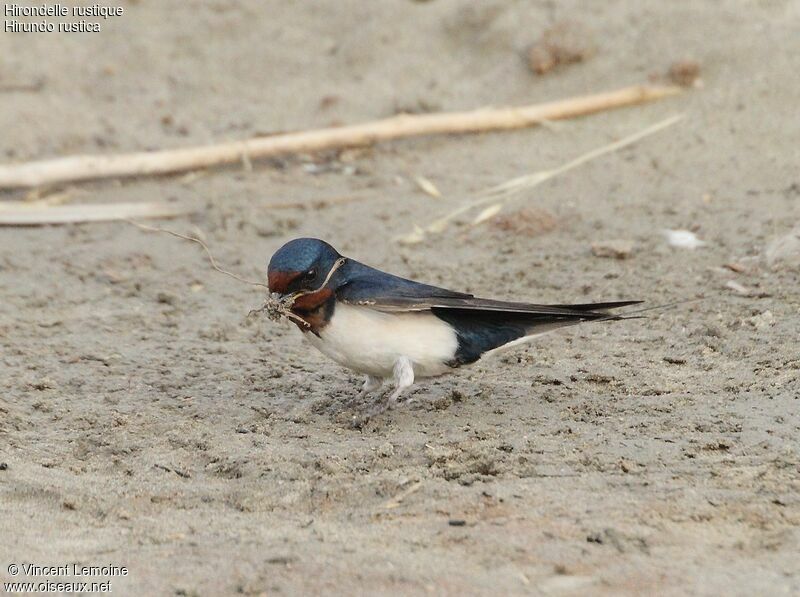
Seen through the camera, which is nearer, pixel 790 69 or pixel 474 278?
pixel 474 278

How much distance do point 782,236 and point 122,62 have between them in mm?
4936

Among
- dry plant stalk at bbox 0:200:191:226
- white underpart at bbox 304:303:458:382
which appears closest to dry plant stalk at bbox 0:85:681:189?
dry plant stalk at bbox 0:200:191:226

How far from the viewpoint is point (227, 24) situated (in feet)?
28.8

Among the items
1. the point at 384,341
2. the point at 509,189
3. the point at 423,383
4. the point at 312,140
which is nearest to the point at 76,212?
the point at 312,140

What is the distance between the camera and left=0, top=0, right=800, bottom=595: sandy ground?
3.06 metres

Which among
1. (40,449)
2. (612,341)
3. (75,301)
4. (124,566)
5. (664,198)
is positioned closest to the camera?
(124,566)

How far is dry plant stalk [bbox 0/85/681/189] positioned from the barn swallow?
2.92 meters

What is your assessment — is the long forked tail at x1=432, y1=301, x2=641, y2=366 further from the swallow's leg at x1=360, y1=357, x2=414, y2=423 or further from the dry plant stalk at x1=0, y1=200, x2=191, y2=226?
the dry plant stalk at x1=0, y1=200, x2=191, y2=226

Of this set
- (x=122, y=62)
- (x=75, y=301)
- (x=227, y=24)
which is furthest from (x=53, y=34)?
(x=75, y=301)

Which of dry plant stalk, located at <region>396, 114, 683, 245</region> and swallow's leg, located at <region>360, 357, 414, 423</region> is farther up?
dry plant stalk, located at <region>396, 114, 683, 245</region>

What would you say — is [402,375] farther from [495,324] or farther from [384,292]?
[495,324]

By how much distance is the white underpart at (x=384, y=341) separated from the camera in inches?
164

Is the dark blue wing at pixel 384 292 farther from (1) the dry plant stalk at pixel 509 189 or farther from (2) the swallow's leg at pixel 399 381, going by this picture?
(1) the dry plant stalk at pixel 509 189

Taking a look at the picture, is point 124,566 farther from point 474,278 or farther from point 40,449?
point 474,278
